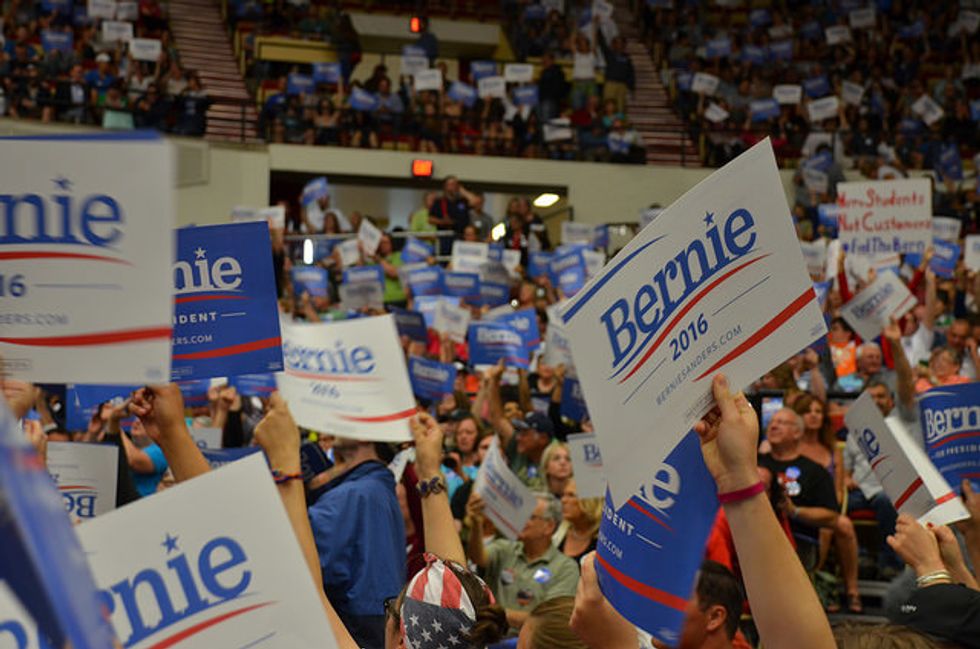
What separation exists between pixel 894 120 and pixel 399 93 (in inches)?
288

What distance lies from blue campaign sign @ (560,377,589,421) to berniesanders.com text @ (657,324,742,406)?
16.6 feet

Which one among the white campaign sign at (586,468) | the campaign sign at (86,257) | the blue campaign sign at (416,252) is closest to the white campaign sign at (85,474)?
the white campaign sign at (586,468)

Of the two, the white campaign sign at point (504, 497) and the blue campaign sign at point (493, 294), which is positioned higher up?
the white campaign sign at point (504, 497)

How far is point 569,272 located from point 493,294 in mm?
718

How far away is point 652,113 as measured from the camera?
21469mm

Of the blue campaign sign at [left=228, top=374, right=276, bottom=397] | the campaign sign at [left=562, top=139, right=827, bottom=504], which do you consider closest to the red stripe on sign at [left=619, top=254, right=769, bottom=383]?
the campaign sign at [left=562, top=139, right=827, bottom=504]

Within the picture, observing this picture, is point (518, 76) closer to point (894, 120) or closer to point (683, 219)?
point (894, 120)

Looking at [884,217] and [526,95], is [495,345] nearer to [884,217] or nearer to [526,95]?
[884,217]

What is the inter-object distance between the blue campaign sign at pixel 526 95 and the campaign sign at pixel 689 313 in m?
16.6

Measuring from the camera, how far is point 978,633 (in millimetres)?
2244

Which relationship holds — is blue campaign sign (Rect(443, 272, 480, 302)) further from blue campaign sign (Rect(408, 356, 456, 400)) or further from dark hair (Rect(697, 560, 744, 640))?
dark hair (Rect(697, 560, 744, 640))

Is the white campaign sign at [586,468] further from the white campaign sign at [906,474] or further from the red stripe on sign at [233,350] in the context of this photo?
the red stripe on sign at [233,350]

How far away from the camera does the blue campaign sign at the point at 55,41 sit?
17.5 meters

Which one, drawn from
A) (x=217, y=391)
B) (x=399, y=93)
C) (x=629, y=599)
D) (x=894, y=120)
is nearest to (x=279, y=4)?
(x=399, y=93)
